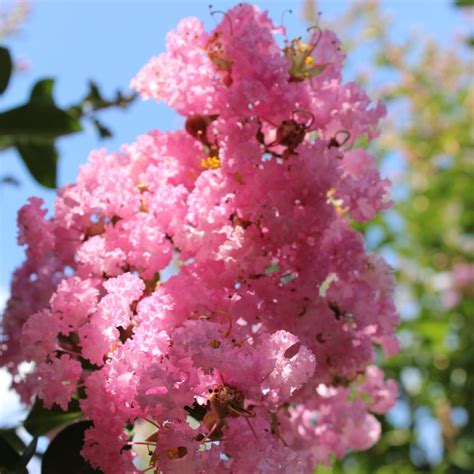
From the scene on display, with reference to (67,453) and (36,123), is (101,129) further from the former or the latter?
(67,453)

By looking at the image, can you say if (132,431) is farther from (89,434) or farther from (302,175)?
(302,175)

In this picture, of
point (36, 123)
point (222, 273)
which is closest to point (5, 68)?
point (36, 123)

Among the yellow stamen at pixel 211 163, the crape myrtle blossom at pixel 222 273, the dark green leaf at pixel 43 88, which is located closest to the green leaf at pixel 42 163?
the dark green leaf at pixel 43 88

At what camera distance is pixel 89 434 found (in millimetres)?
842

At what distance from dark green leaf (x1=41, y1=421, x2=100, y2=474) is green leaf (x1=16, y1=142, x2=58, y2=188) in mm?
656

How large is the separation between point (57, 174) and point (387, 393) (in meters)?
0.76

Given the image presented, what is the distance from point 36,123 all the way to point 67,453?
0.61 m

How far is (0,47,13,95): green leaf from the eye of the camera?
51.6 inches

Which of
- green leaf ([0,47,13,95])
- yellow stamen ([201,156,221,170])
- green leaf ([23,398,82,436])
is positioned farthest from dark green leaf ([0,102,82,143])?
green leaf ([23,398,82,436])

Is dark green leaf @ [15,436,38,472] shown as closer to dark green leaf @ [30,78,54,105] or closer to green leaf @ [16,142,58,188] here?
green leaf @ [16,142,58,188]

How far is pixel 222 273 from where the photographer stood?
39.3 inches

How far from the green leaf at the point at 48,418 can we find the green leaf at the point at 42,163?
54 centimetres

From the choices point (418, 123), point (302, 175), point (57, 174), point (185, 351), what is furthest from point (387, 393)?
point (418, 123)

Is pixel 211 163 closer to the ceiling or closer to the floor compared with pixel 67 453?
closer to the ceiling
